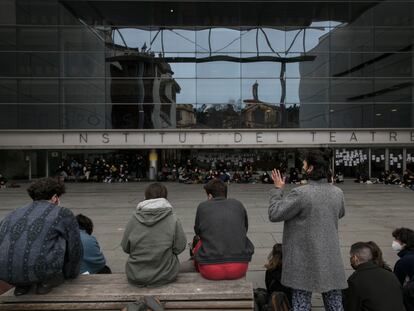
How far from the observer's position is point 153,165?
99.0 ft

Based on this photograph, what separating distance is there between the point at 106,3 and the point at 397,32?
19.7 metres

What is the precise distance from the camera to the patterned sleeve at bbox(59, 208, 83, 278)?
3.55 meters

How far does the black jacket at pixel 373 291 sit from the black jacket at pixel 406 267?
27.6 inches

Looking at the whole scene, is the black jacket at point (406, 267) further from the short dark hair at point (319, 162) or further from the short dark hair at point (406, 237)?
the short dark hair at point (319, 162)

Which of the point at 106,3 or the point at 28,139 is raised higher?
the point at 106,3

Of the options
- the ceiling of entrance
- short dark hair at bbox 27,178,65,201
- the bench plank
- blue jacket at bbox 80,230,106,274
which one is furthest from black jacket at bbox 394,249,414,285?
the ceiling of entrance

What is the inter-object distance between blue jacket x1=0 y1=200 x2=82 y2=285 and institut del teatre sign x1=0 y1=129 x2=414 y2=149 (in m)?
24.8

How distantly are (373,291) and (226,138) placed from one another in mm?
25001

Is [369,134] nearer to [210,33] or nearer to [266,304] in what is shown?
[210,33]

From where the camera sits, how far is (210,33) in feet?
94.8

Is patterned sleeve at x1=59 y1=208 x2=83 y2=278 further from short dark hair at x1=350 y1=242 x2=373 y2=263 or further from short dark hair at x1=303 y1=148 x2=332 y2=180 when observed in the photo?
short dark hair at x1=350 y1=242 x2=373 y2=263

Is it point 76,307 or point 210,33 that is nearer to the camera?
point 76,307

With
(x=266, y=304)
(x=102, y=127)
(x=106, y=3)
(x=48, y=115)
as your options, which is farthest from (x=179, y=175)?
(x=266, y=304)

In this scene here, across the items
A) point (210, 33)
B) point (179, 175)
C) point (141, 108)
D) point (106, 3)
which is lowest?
point (179, 175)
